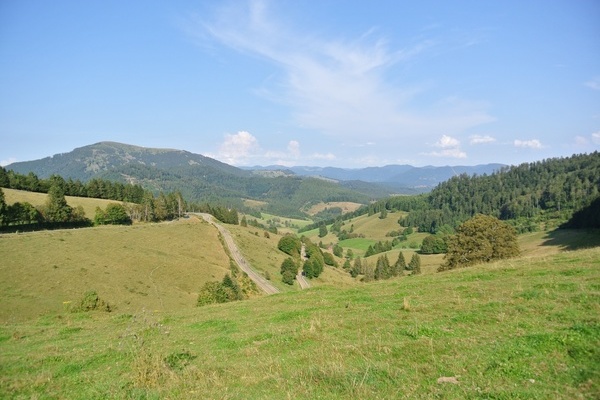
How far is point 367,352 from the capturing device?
11.1 m

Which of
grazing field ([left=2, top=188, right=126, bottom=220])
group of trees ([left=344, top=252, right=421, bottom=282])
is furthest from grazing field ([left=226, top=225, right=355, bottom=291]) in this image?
grazing field ([left=2, top=188, right=126, bottom=220])

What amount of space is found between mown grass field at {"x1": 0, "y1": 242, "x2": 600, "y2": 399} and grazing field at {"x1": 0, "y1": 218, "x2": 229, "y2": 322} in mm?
31869

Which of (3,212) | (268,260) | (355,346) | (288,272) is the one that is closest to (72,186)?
(3,212)

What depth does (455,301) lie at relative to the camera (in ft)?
52.0

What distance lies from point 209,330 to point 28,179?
132468mm

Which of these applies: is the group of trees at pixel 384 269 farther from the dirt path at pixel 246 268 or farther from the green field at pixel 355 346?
the green field at pixel 355 346

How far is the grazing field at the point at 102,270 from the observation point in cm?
4650

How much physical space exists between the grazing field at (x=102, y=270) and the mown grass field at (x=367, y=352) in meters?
31.9

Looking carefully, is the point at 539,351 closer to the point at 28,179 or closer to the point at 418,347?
the point at 418,347

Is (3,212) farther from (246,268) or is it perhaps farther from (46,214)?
(246,268)

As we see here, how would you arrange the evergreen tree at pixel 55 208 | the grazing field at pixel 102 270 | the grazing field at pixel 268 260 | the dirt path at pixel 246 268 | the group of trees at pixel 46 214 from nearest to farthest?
the grazing field at pixel 102 270, the group of trees at pixel 46 214, the dirt path at pixel 246 268, the evergreen tree at pixel 55 208, the grazing field at pixel 268 260

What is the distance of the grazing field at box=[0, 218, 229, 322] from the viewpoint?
46500 mm

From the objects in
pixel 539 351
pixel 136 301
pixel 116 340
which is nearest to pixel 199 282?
pixel 136 301

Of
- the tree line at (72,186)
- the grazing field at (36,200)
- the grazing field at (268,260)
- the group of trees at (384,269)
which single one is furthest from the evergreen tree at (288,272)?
the tree line at (72,186)
